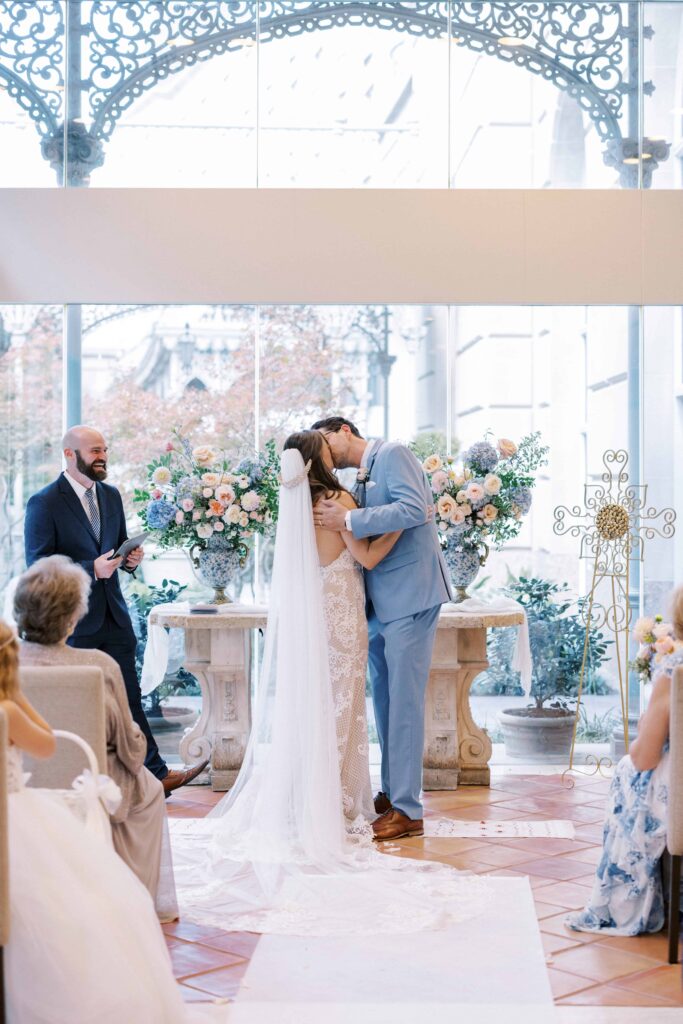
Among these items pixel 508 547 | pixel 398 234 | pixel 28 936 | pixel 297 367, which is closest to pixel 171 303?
pixel 297 367

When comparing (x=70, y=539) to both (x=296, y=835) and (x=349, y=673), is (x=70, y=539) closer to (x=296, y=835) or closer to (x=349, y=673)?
(x=349, y=673)

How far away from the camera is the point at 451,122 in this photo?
24.8 ft

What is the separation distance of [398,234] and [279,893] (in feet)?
13.8

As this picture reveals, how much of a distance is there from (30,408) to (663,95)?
4.39 m

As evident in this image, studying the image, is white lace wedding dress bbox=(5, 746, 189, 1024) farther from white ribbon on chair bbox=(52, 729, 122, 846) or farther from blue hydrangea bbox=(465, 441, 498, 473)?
blue hydrangea bbox=(465, 441, 498, 473)

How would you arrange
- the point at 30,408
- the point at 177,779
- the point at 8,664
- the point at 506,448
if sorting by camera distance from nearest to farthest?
the point at 8,664 < the point at 177,779 < the point at 506,448 < the point at 30,408

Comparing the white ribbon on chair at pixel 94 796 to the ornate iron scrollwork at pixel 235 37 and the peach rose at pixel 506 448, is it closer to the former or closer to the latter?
the peach rose at pixel 506 448

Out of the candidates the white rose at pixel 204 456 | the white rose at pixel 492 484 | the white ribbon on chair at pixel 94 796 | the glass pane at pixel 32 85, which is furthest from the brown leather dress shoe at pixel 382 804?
the glass pane at pixel 32 85

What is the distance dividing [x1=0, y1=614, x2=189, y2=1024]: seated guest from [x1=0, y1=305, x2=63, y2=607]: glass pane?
4.49m

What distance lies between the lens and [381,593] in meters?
5.61

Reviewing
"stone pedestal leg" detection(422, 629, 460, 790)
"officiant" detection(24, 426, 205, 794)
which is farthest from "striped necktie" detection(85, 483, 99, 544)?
"stone pedestal leg" detection(422, 629, 460, 790)

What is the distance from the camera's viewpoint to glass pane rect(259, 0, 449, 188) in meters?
7.46

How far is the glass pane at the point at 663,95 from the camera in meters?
7.47

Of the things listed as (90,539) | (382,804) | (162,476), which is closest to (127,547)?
(90,539)
